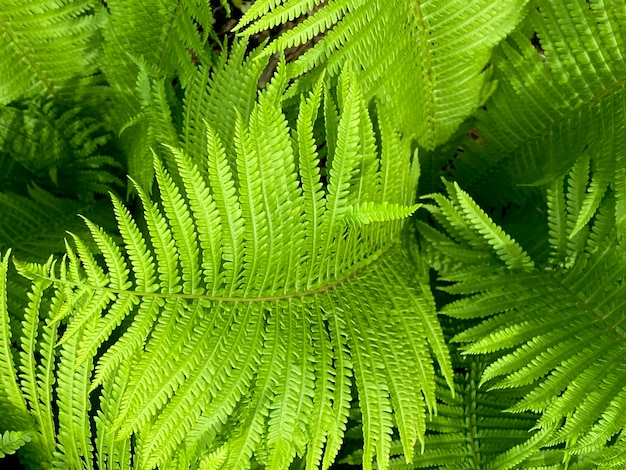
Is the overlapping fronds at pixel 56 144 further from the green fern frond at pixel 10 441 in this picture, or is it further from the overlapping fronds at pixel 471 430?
the overlapping fronds at pixel 471 430

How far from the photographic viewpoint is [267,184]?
92cm

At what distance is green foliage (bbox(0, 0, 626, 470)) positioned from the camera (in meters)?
0.89

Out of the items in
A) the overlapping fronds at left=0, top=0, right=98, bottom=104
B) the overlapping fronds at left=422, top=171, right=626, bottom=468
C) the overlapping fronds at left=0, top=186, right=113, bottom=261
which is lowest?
the overlapping fronds at left=422, top=171, right=626, bottom=468

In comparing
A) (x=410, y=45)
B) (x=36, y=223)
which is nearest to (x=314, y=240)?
(x=410, y=45)

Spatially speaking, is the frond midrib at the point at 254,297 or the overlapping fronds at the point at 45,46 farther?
the overlapping fronds at the point at 45,46

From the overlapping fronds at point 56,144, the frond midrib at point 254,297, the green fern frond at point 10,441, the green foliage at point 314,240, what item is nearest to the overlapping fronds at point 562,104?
the green foliage at point 314,240

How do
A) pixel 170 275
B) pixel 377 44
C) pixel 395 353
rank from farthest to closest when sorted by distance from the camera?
pixel 377 44
pixel 395 353
pixel 170 275

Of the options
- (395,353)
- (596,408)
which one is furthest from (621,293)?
(395,353)

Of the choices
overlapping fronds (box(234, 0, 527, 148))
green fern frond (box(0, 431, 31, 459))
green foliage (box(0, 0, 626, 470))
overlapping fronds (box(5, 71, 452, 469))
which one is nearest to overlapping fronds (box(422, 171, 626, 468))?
green foliage (box(0, 0, 626, 470))

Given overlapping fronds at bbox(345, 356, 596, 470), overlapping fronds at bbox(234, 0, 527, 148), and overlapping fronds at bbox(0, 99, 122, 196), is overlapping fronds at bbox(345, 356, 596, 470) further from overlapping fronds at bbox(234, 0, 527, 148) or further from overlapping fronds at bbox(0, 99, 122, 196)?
overlapping fronds at bbox(0, 99, 122, 196)

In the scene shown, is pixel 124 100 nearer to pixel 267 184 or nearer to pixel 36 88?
pixel 36 88

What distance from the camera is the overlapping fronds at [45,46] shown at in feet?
3.88

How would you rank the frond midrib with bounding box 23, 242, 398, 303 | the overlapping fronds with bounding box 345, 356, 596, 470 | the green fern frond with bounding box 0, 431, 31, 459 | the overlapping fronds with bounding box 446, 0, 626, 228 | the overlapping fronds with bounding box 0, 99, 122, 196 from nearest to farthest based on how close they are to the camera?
1. the frond midrib with bounding box 23, 242, 398, 303
2. the green fern frond with bounding box 0, 431, 31, 459
3. the overlapping fronds with bounding box 446, 0, 626, 228
4. the overlapping fronds with bounding box 345, 356, 596, 470
5. the overlapping fronds with bounding box 0, 99, 122, 196

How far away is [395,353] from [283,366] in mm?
193
